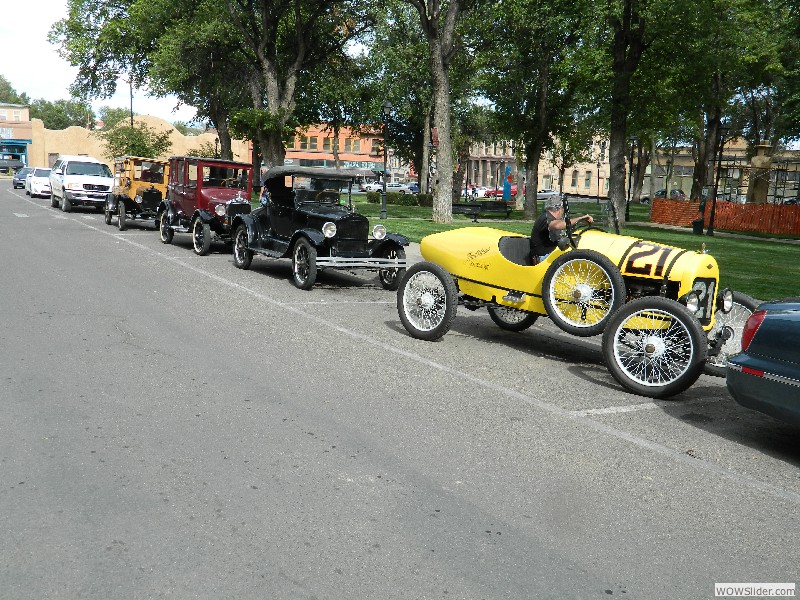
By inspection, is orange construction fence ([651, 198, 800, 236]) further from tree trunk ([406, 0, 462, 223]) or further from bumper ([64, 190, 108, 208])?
bumper ([64, 190, 108, 208])

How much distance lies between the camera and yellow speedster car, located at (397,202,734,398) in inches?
257

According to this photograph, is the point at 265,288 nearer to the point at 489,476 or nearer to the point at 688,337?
the point at 688,337

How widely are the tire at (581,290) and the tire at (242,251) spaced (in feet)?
25.5

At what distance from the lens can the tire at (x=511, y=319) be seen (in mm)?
9195

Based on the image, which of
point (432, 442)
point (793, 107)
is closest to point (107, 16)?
point (793, 107)

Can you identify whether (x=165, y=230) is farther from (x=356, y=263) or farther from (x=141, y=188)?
(x=356, y=263)

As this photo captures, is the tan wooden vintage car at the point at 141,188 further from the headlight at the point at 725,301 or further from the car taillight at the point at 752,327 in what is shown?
the car taillight at the point at 752,327

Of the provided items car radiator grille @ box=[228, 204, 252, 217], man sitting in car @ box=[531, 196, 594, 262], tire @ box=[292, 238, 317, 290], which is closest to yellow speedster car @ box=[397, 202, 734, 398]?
man sitting in car @ box=[531, 196, 594, 262]

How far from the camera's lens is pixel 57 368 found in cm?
673

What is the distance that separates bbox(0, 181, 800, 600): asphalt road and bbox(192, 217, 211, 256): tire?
7.46 metres

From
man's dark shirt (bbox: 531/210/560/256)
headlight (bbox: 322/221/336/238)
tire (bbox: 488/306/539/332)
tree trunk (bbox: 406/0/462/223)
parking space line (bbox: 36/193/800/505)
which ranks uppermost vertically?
tree trunk (bbox: 406/0/462/223)

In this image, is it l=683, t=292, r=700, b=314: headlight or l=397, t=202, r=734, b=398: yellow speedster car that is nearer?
l=397, t=202, r=734, b=398: yellow speedster car

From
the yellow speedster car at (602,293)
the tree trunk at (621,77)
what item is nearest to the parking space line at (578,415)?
the yellow speedster car at (602,293)

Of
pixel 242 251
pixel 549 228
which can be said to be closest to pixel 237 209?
pixel 242 251
